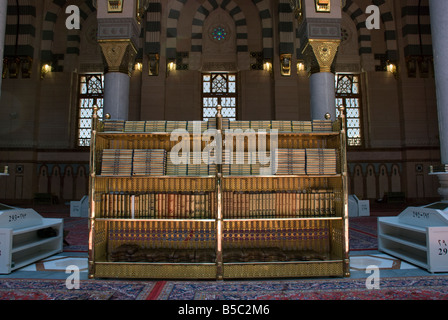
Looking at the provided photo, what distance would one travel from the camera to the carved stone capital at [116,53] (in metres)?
6.13

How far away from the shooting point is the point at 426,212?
12.6 feet

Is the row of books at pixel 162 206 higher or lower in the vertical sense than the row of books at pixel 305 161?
lower

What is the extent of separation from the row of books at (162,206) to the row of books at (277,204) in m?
0.23

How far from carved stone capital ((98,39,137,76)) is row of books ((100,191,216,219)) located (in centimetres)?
370

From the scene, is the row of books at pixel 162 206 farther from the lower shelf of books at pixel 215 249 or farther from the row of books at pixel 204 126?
the row of books at pixel 204 126

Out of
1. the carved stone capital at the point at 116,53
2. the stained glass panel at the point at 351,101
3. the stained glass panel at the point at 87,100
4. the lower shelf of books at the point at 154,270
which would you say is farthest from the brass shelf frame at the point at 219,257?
the stained glass panel at the point at 87,100

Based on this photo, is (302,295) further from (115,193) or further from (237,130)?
(115,193)

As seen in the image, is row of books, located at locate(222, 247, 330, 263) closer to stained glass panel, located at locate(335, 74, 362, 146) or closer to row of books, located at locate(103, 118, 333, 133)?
row of books, located at locate(103, 118, 333, 133)

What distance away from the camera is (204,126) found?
355 centimetres

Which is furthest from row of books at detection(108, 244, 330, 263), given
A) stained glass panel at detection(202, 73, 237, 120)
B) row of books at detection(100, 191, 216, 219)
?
stained glass panel at detection(202, 73, 237, 120)
